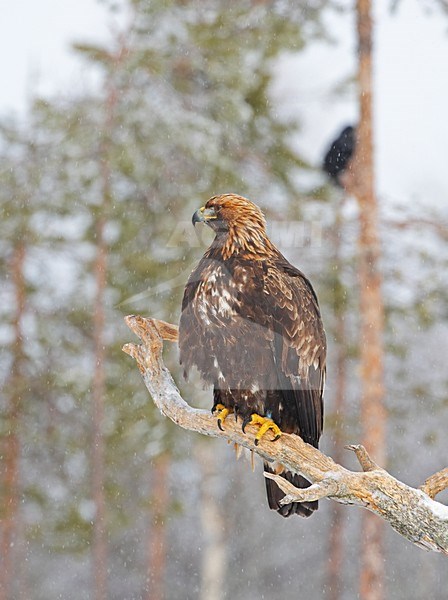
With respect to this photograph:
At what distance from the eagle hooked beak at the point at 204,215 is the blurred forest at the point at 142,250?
4.07 m

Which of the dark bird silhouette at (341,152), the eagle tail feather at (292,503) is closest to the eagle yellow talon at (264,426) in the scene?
the eagle tail feather at (292,503)

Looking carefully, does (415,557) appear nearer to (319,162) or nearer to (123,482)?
(123,482)

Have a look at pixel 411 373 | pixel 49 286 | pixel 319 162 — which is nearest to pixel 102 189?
pixel 49 286

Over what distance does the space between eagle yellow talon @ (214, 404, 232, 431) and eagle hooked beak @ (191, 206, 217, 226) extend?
81 centimetres

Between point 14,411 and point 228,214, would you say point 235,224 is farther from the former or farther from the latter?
point 14,411

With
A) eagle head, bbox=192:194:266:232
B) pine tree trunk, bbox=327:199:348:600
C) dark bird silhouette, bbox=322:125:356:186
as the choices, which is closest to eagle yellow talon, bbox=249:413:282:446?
eagle head, bbox=192:194:266:232

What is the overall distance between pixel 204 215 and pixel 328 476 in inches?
51.0

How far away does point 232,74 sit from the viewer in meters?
9.11

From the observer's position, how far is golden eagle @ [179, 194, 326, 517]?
347 centimetres

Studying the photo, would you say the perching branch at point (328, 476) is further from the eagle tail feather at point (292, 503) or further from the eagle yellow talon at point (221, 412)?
the eagle tail feather at point (292, 503)

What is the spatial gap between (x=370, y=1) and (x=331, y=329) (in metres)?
3.60

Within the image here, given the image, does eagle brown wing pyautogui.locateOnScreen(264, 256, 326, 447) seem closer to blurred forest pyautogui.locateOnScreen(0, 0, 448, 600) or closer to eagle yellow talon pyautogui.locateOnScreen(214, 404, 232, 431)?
eagle yellow talon pyautogui.locateOnScreen(214, 404, 232, 431)

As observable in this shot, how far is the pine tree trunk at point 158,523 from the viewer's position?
10695 millimetres

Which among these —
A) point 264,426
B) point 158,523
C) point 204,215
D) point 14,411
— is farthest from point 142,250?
point 264,426
